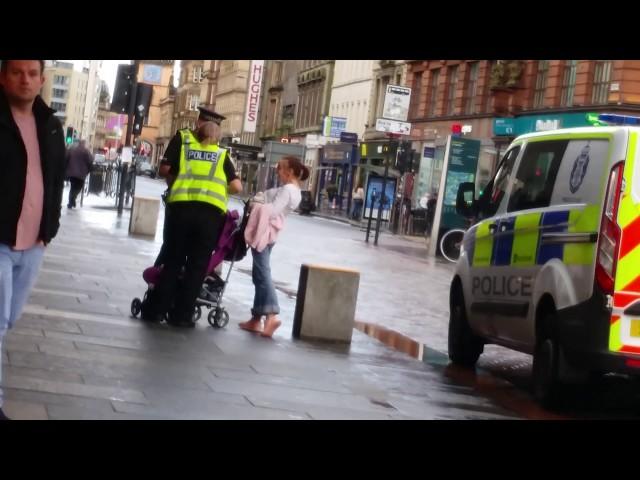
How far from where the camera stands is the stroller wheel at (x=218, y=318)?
519 inches

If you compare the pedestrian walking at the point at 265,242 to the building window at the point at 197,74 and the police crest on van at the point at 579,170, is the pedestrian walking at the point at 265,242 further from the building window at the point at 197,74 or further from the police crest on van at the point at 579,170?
the building window at the point at 197,74

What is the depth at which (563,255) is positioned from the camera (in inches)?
411

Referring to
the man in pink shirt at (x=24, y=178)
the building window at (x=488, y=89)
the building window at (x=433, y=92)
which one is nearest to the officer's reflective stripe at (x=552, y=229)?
the man in pink shirt at (x=24, y=178)

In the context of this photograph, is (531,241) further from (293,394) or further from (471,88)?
(471,88)

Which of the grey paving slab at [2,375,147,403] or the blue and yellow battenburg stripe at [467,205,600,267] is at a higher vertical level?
the blue and yellow battenburg stripe at [467,205,600,267]

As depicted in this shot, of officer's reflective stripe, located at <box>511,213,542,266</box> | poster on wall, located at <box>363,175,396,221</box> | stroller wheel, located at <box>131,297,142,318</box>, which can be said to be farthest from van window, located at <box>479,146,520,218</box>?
poster on wall, located at <box>363,175,396,221</box>

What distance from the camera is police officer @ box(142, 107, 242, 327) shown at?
12.5 m

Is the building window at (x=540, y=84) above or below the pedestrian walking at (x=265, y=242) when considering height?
above

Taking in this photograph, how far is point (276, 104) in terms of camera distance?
4710 inches

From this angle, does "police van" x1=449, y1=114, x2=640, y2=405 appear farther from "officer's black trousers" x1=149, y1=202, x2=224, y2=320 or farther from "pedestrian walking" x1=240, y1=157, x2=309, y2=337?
"officer's black trousers" x1=149, y1=202, x2=224, y2=320

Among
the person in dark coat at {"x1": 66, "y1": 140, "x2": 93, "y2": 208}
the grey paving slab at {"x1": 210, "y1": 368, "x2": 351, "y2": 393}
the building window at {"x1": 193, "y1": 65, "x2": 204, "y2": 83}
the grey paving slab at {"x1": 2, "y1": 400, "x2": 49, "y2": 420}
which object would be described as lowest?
the grey paving slab at {"x1": 210, "y1": 368, "x2": 351, "y2": 393}

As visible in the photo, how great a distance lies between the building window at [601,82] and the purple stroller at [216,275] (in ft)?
96.7
